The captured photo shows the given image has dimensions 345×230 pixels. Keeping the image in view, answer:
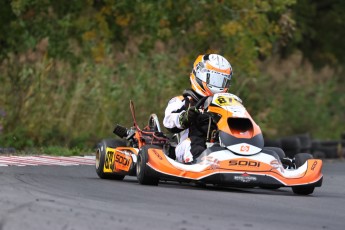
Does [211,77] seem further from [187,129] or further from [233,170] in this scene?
[233,170]

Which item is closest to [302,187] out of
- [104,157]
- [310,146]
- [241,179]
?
[241,179]

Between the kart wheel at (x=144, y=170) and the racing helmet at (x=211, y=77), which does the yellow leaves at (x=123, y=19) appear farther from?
the kart wheel at (x=144, y=170)

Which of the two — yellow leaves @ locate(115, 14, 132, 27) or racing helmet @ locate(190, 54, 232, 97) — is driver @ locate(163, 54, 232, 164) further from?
yellow leaves @ locate(115, 14, 132, 27)

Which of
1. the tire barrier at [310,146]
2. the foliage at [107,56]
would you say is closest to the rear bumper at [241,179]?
the foliage at [107,56]

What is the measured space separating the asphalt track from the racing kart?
0.16 meters

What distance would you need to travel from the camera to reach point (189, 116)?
42.3 ft

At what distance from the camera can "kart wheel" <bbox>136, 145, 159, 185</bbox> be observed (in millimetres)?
12625

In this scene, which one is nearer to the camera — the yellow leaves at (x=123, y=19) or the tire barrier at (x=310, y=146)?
the tire barrier at (x=310, y=146)

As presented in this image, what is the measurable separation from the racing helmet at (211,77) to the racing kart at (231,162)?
1.42ft

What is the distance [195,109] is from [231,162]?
34.7 inches

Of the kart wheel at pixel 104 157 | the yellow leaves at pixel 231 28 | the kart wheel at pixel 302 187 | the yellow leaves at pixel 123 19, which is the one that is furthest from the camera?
the yellow leaves at pixel 123 19

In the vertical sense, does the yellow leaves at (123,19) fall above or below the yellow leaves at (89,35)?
above

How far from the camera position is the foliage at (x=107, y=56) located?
66.0ft

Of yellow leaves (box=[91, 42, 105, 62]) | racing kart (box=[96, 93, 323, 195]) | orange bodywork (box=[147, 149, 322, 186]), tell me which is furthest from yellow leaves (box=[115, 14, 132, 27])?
orange bodywork (box=[147, 149, 322, 186])
